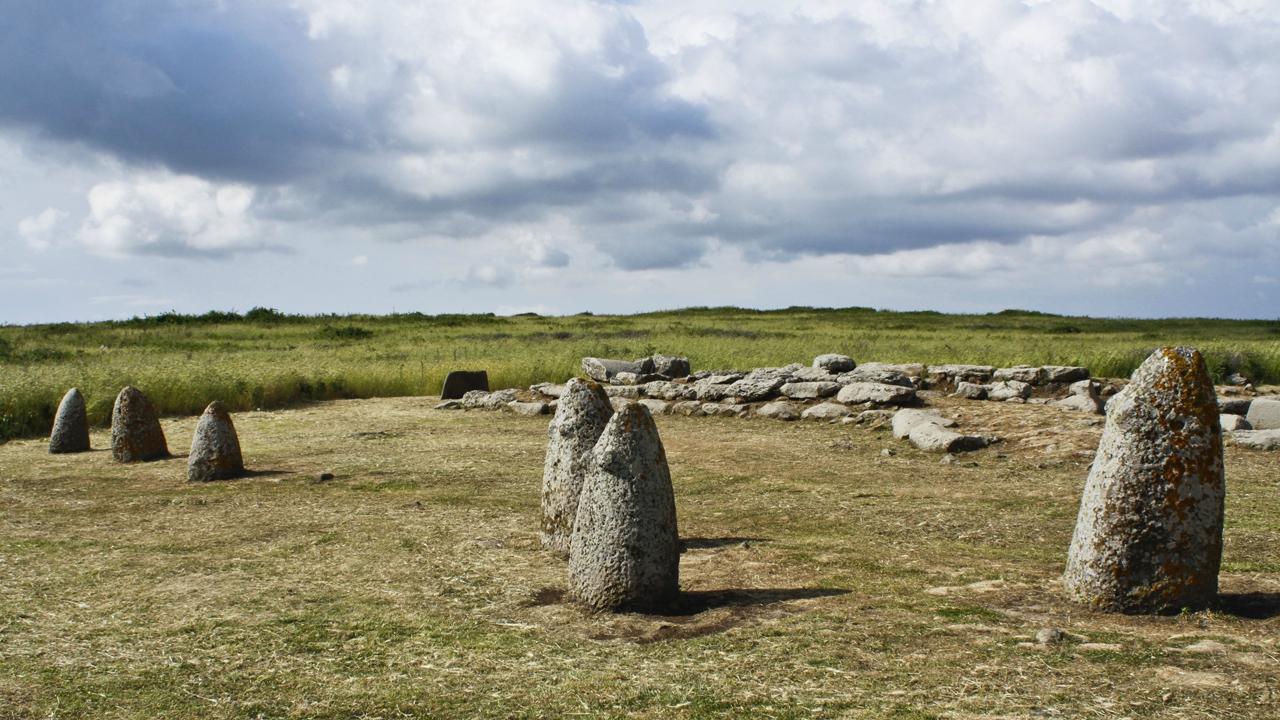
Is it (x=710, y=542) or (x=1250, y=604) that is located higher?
(x=1250, y=604)

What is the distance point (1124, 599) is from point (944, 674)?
78.3 inches

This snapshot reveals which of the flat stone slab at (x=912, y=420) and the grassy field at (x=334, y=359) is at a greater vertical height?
the grassy field at (x=334, y=359)

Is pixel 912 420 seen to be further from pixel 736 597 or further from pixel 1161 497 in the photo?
pixel 1161 497

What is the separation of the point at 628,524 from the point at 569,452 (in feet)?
6.90

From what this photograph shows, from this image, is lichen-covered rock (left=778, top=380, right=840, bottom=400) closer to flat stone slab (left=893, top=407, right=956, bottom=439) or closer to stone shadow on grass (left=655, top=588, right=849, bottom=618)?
flat stone slab (left=893, top=407, right=956, bottom=439)

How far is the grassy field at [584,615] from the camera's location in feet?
17.8

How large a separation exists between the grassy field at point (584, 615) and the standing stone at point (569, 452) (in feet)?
1.19

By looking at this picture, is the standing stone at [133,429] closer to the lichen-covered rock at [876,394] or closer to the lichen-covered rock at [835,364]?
the lichen-covered rock at [876,394]

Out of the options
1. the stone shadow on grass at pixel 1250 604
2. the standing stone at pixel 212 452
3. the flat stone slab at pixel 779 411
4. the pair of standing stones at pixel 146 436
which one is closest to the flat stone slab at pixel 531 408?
the flat stone slab at pixel 779 411

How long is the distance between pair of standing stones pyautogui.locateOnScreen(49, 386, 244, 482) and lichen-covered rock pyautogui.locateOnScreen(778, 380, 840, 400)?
11546 mm

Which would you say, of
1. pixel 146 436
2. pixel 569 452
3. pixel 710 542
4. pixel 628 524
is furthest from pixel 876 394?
pixel 146 436

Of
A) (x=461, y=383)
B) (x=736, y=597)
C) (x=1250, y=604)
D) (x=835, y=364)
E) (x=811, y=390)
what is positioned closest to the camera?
(x=1250, y=604)

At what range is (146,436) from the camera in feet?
52.5

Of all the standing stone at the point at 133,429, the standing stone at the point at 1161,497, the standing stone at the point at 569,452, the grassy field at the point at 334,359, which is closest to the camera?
the standing stone at the point at 1161,497
